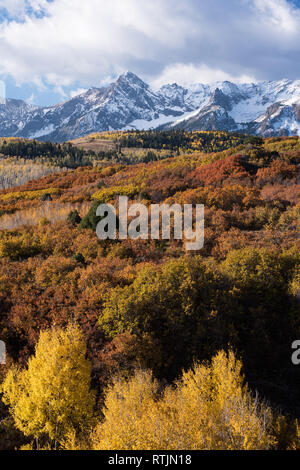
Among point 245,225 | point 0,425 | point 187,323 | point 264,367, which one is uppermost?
point 245,225

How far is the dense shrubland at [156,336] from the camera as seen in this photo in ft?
27.1

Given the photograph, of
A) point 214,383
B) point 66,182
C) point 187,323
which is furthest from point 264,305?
point 66,182

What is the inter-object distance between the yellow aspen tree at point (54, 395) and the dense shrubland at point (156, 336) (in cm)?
5

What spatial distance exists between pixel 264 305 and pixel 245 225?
338 inches

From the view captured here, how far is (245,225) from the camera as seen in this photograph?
71.0 ft

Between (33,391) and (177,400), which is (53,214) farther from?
(177,400)
